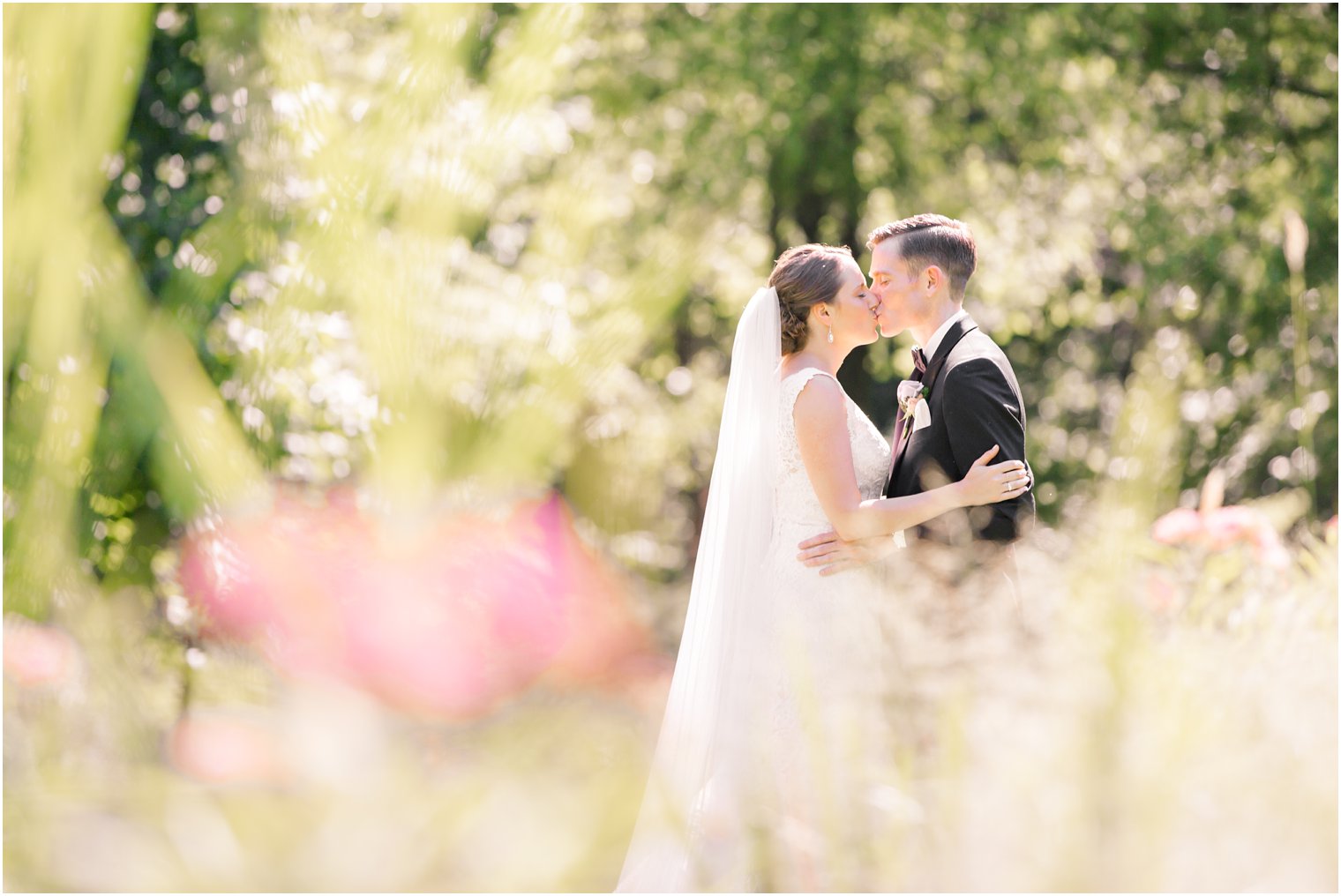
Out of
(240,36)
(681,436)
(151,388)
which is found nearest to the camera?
(151,388)

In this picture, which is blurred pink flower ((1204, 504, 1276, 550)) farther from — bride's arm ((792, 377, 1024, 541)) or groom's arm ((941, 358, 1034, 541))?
bride's arm ((792, 377, 1024, 541))

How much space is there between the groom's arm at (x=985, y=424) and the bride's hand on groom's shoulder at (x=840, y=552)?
0.33 m

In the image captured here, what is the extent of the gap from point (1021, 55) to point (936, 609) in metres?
10.1

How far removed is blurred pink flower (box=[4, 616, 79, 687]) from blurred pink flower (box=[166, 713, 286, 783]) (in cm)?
15

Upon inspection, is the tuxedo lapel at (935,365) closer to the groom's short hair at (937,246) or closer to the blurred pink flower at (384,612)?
the groom's short hair at (937,246)

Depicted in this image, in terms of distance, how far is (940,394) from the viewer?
3639 millimetres

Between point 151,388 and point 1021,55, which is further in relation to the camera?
point 1021,55

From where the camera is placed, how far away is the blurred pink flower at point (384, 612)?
33.5 inches

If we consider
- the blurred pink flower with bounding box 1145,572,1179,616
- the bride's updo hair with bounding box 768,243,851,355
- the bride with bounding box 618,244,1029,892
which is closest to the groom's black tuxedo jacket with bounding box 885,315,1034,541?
the bride with bounding box 618,244,1029,892

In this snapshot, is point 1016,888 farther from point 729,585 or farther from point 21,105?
point 729,585

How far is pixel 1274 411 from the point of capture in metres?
10.9

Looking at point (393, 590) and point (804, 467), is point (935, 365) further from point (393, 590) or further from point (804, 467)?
point (393, 590)

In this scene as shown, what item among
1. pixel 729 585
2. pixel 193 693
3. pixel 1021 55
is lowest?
pixel 729 585

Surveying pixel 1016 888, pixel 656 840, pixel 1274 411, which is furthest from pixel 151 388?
pixel 1274 411
